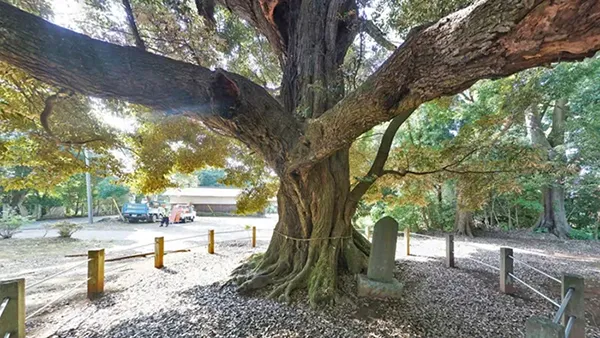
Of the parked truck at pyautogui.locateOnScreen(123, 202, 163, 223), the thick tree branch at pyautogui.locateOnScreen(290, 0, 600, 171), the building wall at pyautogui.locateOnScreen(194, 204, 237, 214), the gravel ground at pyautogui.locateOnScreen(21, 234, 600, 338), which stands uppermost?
the thick tree branch at pyautogui.locateOnScreen(290, 0, 600, 171)

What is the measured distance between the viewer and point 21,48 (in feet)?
7.13

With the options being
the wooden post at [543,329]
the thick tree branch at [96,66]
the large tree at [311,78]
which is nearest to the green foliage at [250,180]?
the large tree at [311,78]

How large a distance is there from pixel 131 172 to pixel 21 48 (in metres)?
4.50

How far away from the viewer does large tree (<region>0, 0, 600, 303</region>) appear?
4.92 ft

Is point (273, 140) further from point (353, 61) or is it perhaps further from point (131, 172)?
point (131, 172)

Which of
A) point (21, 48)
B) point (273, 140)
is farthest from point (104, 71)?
point (273, 140)

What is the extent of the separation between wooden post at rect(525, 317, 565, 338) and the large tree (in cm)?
146

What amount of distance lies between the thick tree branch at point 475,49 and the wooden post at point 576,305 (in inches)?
75.6

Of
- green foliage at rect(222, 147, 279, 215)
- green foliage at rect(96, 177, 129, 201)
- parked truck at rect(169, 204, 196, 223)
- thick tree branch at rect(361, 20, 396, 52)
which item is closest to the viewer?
thick tree branch at rect(361, 20, 396, 52)

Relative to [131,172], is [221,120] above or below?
above

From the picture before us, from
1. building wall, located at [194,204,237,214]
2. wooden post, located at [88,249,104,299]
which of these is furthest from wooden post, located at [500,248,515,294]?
building wall, located at [194,204,237,214]

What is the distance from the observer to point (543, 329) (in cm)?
143

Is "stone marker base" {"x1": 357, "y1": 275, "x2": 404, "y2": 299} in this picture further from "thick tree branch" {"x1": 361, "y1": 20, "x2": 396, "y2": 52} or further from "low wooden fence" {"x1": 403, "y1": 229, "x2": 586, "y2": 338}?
"thick tree branch" {"x1": 361, "y1": 20, "x2": 396, "y2": 52}

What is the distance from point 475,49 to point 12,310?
158 inches
